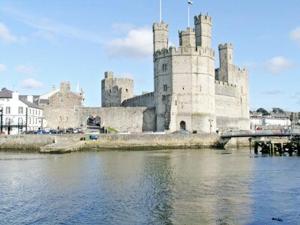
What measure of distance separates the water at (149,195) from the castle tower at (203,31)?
31538mm

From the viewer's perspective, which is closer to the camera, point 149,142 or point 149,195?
point 149,195

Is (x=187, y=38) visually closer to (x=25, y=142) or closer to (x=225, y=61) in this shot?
(x=225, y=61)

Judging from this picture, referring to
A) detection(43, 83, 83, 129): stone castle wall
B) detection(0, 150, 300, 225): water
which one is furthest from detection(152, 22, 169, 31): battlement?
detection(0, 150, 300, 225): water

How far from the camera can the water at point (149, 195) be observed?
45.7 ft

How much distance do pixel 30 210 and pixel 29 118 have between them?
42.1 meters

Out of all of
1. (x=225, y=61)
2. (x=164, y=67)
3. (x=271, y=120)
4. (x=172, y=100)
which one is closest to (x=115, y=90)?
(x=164, y=67)

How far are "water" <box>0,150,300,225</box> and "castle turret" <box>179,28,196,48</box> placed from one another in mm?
28599

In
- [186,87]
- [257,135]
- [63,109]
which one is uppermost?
[186,87]

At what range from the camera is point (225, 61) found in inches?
2699

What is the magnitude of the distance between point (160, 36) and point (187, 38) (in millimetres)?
5549

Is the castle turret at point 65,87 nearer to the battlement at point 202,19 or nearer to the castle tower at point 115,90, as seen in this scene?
the castle tower at point 115,90

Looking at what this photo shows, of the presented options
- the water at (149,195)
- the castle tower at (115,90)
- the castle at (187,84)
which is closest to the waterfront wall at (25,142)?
the castle at (187,84)

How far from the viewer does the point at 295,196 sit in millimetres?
17141

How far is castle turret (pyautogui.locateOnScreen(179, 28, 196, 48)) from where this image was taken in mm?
54153
